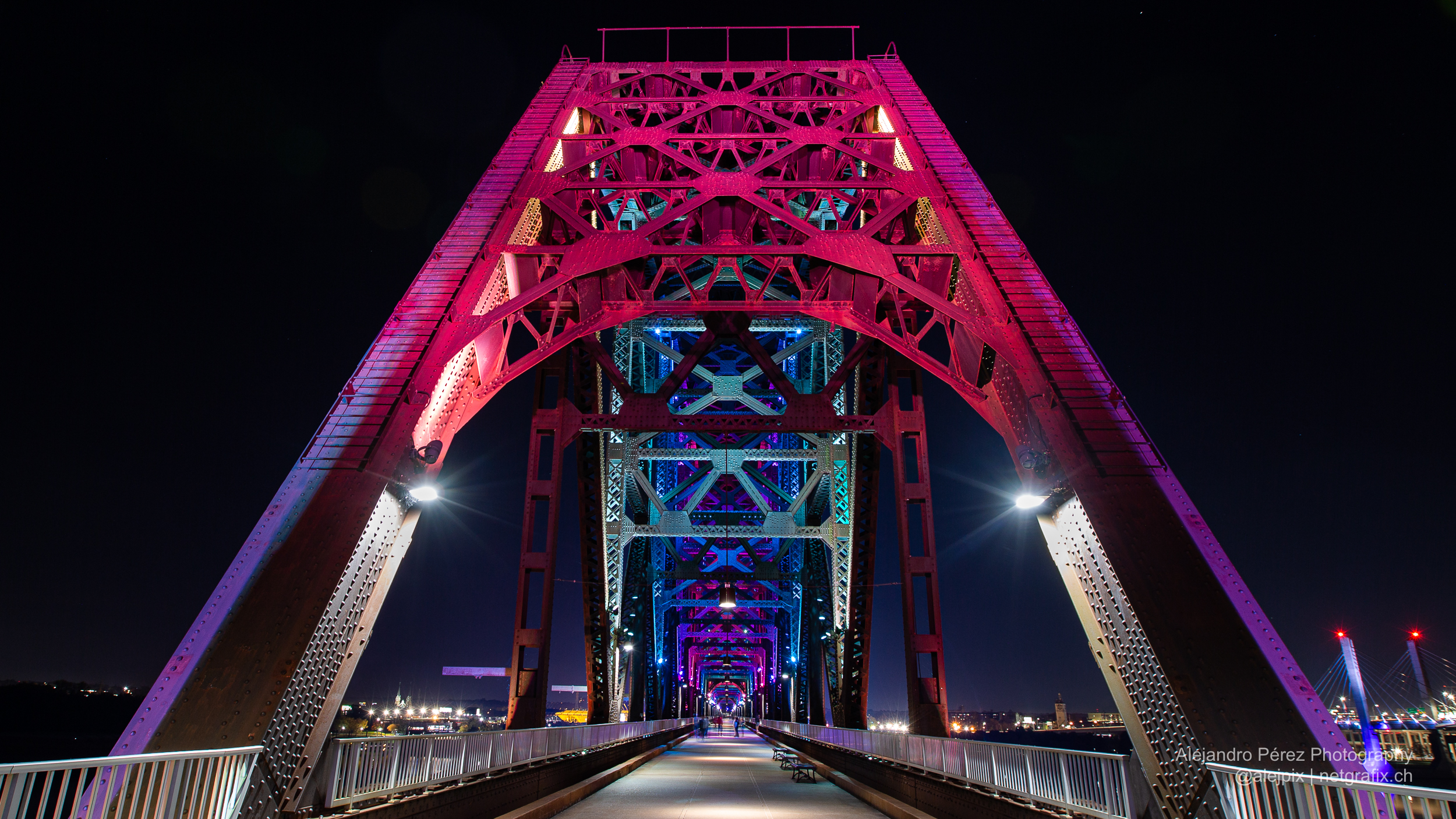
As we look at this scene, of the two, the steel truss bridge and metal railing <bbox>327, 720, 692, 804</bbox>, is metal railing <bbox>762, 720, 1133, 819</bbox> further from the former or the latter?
metal railing <bbox>327, 720, 692, 804</bbox>

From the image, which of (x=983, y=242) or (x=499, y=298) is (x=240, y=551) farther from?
(x=983, y=242)

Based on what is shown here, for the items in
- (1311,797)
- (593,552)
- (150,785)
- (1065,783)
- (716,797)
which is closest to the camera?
(1311,797)

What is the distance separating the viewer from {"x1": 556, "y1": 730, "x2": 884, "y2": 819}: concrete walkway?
10.1m

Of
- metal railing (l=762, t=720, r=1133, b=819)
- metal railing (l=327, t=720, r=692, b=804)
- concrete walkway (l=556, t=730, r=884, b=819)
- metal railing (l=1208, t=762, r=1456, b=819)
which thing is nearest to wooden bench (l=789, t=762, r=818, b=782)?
concrete walkway (l=556, t=730, r=884, b=819)

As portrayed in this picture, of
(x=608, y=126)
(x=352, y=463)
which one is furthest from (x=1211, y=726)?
(x=608, y=126)

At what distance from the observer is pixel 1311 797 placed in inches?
159

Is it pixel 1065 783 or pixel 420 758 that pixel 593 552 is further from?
pixel 1065 783

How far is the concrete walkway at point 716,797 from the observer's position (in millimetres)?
10078

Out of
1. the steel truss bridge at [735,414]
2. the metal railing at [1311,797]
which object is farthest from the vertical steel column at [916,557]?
the metal railing at [1311,797]

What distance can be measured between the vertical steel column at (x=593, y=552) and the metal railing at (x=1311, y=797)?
13776mm

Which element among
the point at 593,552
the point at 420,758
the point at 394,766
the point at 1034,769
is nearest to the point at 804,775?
the point at 593,552

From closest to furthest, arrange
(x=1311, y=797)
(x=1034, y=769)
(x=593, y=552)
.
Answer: (x=1311, y=797), (x=1034, y=769), (x=593, y=552)

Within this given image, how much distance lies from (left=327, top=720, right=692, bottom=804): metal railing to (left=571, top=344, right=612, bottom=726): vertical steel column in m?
7.07

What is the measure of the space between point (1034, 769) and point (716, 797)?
22.1ft
